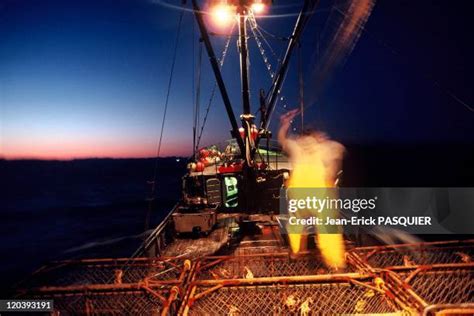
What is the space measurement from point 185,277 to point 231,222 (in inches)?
449

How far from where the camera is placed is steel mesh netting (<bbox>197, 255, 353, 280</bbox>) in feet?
15.6

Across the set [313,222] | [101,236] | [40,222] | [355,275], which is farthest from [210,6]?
[40,222]

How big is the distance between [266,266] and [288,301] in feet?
3.11

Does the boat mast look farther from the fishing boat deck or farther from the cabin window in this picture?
the cabin window

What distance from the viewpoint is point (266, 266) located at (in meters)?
5.41

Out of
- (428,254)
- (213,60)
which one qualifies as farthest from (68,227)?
(428,254)

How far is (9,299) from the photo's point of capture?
3609mm

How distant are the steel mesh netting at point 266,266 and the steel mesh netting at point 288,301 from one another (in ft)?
1.12

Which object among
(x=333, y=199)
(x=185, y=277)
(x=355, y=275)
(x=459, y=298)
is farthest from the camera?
(x=333, y=199)

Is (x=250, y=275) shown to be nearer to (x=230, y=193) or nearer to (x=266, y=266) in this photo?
(x=266, y=266)

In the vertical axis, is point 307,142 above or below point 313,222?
above

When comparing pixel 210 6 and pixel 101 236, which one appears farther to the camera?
pixel 101 236

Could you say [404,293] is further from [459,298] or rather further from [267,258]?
[459,298]

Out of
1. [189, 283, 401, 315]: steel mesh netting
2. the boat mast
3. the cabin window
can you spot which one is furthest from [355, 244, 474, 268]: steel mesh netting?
the cabin window
